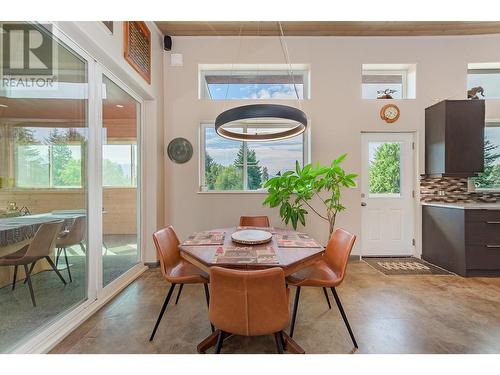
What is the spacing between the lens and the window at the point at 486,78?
12.6 feet

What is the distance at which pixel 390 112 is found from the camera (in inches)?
148

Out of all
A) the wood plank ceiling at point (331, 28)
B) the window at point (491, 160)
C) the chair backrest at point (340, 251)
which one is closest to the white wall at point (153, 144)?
the wood plank ceiling at point (331, 28)

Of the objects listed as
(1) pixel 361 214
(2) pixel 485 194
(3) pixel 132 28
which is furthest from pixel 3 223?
(2) pixel 485 194

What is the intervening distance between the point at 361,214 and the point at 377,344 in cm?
233

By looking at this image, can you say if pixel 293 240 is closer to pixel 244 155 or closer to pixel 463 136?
pixel 244 155

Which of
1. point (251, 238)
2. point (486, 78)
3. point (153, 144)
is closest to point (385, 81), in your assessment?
point (486, 78)

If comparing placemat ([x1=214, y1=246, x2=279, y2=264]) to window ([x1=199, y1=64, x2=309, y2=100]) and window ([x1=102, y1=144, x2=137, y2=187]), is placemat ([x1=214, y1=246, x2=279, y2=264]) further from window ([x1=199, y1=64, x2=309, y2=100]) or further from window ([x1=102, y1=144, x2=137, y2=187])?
window ([x1=199, y1=64, x2=309, y2=100])

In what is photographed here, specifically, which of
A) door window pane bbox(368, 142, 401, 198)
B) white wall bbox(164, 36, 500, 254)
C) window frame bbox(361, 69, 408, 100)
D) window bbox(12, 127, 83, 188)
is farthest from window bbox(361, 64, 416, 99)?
window bbox(12, 127, 83, 188)

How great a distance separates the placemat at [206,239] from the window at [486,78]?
180 inches

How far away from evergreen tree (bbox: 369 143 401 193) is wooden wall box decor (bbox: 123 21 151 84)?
363 cm

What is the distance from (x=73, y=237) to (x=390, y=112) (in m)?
4.42

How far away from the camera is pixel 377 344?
1.82m

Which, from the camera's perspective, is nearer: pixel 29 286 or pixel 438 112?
pixel 29 286
